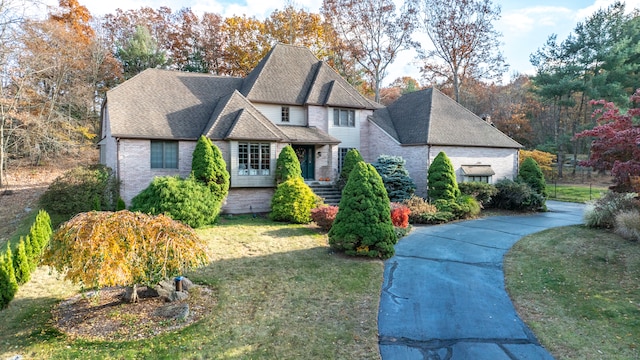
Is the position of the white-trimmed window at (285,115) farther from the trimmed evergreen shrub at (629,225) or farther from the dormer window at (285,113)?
the trimmed evergreen shrub at (629,225)

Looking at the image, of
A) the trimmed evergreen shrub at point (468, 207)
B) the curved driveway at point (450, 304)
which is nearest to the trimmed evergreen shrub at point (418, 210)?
the trimmed evergreen shrub at point (468, 207)

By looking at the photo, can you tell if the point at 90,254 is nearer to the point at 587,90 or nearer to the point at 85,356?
the point at 85,356

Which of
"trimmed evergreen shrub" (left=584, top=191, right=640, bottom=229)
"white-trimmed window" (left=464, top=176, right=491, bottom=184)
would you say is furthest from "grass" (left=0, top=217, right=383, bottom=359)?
"white-trimmed window" (left=464, top=176, right=491, bottom=184)

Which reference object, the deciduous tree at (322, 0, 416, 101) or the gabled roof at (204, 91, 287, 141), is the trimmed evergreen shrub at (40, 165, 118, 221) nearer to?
the gabled roof at (204, 91, 287, 141)

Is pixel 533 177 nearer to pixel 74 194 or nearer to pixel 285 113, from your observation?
pixel 285 113

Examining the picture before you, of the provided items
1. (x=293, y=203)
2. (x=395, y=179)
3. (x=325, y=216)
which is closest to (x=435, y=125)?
(x=395, y=179)

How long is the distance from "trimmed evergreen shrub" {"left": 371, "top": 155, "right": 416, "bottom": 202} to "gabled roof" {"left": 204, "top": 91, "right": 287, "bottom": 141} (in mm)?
5470

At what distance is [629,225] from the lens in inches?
428

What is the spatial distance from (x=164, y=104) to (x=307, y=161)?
8.25 meters

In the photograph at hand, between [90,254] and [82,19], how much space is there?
3330 centimetres

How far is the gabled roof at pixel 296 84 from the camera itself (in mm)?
20594

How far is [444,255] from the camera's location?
412 inches

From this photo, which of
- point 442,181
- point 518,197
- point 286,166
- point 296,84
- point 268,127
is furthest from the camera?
point 296,84

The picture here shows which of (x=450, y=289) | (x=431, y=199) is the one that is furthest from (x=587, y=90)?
(x=450, y=289)
